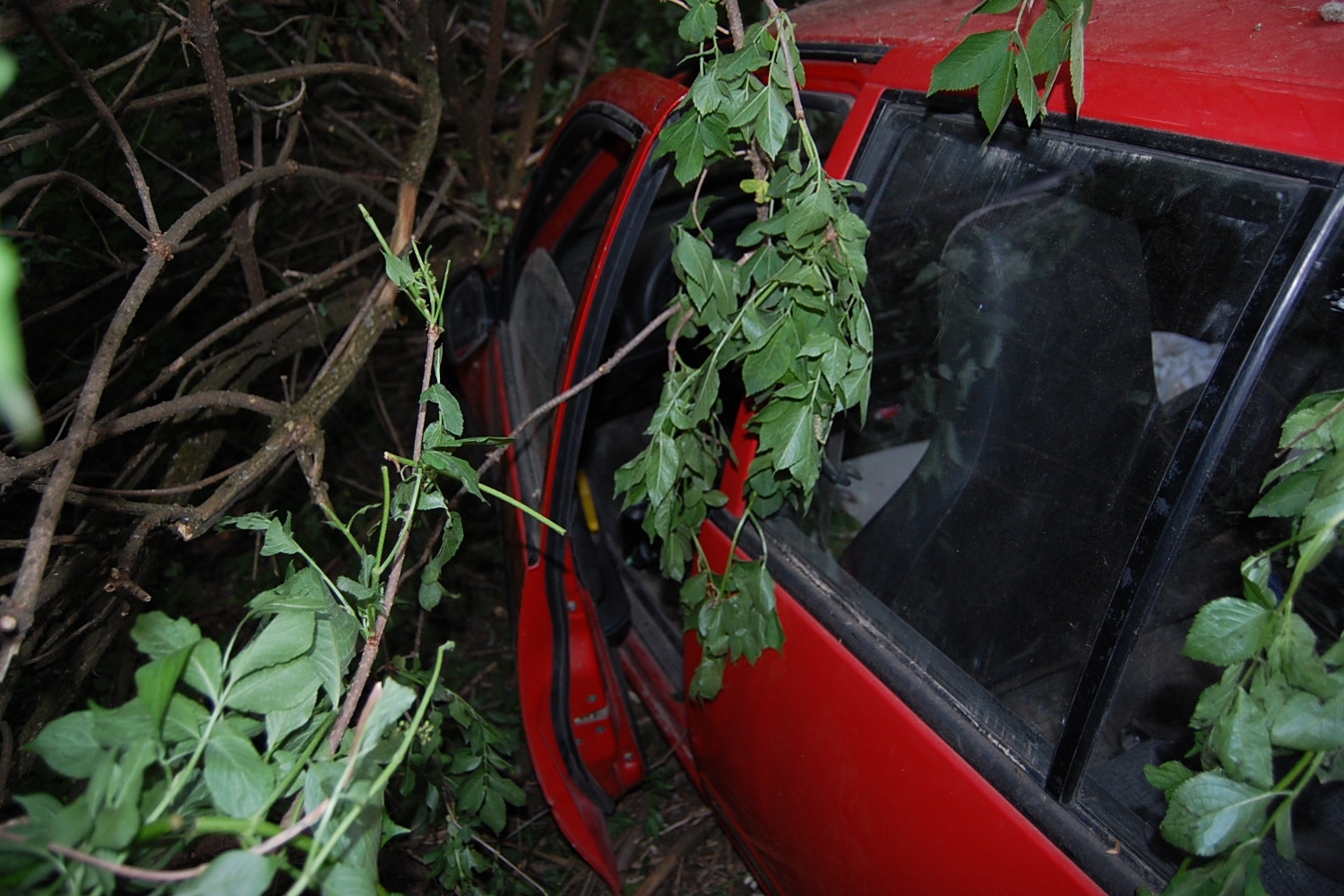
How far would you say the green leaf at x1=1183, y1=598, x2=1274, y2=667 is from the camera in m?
0.98

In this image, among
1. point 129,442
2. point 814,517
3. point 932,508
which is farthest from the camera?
point 129,442

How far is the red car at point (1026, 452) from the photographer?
1.10 meters

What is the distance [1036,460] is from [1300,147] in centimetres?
54

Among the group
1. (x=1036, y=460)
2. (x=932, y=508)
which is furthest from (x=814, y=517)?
(x=1036, y=460)

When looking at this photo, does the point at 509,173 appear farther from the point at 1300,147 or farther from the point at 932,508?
the point at 1300,147

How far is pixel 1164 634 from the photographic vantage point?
3.97 ft

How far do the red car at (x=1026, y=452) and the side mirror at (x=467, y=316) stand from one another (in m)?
0.80

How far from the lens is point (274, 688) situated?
3.15 feet

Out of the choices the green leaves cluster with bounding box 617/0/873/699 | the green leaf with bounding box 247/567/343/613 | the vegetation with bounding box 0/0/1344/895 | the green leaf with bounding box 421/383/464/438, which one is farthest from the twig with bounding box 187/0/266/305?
the green leaf with bounding box 247/567/343/613

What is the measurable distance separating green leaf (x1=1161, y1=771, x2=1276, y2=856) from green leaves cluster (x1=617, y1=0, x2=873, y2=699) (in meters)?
0.75

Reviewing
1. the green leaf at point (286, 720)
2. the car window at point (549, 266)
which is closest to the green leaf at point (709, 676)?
the car window at point (549, 266)

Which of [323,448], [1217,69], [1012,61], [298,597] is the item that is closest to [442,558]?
[298,597]

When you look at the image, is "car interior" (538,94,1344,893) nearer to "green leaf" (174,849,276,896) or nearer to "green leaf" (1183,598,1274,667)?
"green leaf" (1183,598,1274,667)

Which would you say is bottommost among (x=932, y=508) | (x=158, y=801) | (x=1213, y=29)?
(x=932, y=508)
